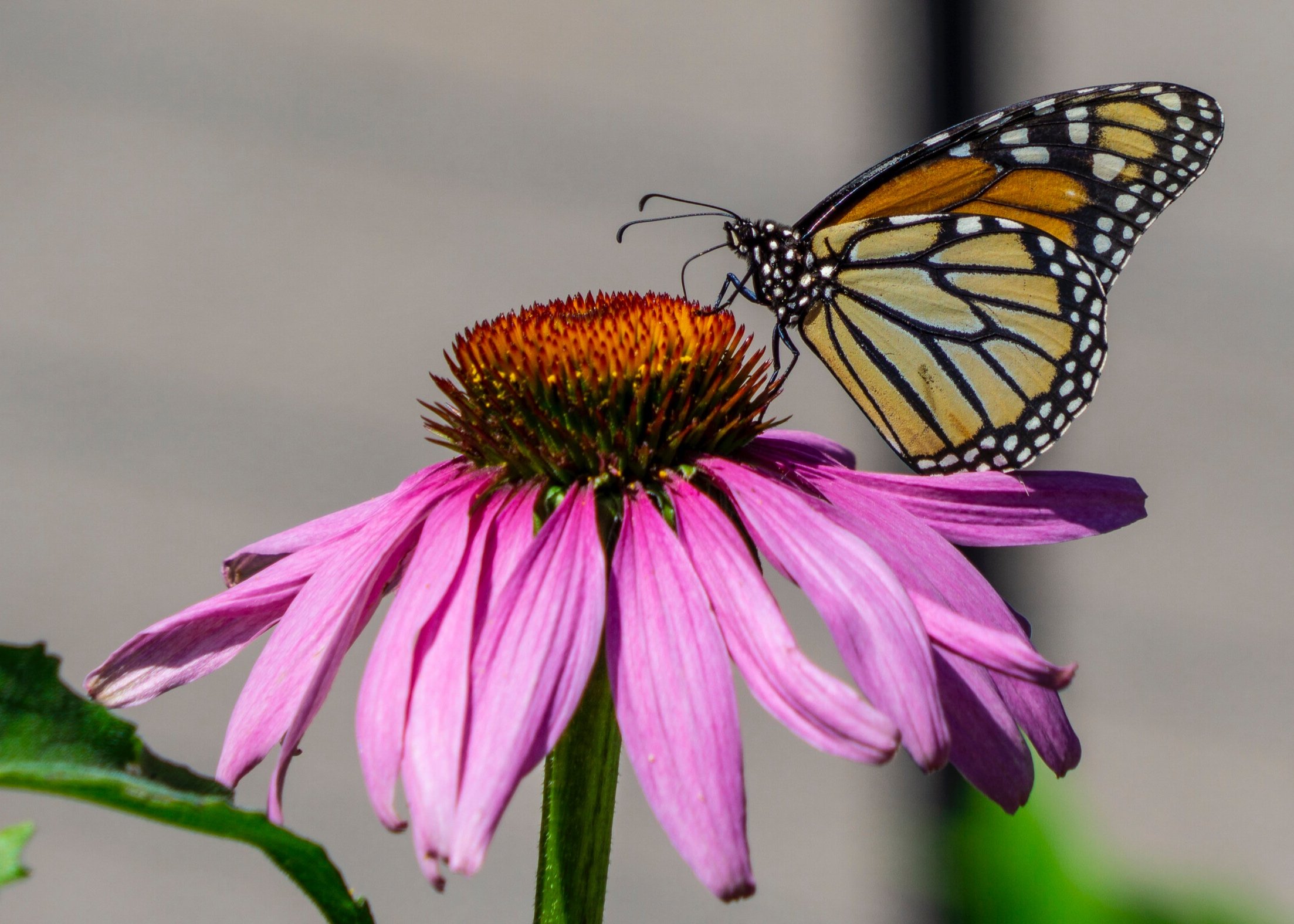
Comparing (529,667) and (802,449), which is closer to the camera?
(529,667)

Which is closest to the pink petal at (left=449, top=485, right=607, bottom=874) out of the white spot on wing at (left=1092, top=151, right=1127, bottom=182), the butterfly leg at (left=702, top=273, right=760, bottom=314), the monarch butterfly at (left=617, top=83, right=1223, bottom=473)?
the butterfly leg at (left=702, top=273, right=760, bottom=314)

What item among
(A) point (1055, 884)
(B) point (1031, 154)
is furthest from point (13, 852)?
(A) point (1055, 884)

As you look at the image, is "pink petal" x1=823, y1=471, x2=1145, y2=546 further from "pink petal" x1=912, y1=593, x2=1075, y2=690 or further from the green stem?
the green stem

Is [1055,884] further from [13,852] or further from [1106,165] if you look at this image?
[13,852]

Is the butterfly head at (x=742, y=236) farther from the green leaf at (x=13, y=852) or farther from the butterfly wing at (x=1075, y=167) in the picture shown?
the green leaf at (x=13, y=852)

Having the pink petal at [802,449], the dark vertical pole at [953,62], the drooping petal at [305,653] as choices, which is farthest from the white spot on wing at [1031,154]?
the dark vertical pole at [953,62]

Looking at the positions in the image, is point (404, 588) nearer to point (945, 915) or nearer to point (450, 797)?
point (450, 797)
